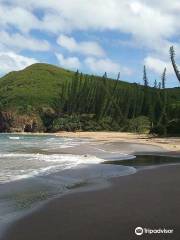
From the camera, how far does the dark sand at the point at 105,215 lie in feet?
35.0

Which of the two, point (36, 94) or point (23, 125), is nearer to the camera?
point (23, 125)

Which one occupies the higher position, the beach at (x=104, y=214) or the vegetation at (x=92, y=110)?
the vegetation at (x=92, y=110)

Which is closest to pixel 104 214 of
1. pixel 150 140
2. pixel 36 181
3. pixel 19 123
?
pixel 36 181

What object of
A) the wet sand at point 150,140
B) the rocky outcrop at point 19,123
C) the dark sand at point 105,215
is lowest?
the dark sand at point 105,215

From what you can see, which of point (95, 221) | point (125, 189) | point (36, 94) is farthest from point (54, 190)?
point (36, 94)

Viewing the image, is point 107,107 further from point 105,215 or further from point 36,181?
point 105,215

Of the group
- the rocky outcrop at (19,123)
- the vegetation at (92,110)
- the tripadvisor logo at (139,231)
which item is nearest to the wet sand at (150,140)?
the vegetation at (92,110)

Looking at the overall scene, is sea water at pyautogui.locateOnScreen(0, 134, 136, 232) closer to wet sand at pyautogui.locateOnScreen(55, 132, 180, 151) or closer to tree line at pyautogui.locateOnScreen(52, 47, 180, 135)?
wet sand at pyautogui.locateOnScreen(55, 132, 180, 151)

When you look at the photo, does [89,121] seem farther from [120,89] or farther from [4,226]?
[4,226]

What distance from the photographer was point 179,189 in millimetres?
17406

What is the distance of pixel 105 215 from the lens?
41.9 ft

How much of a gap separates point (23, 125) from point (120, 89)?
3186cm

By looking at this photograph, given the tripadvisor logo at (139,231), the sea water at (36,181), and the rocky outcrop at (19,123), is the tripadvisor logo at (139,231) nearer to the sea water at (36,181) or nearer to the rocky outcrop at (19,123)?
the sea water at (36,181)

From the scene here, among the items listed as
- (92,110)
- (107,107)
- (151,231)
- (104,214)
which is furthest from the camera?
(92,110)
